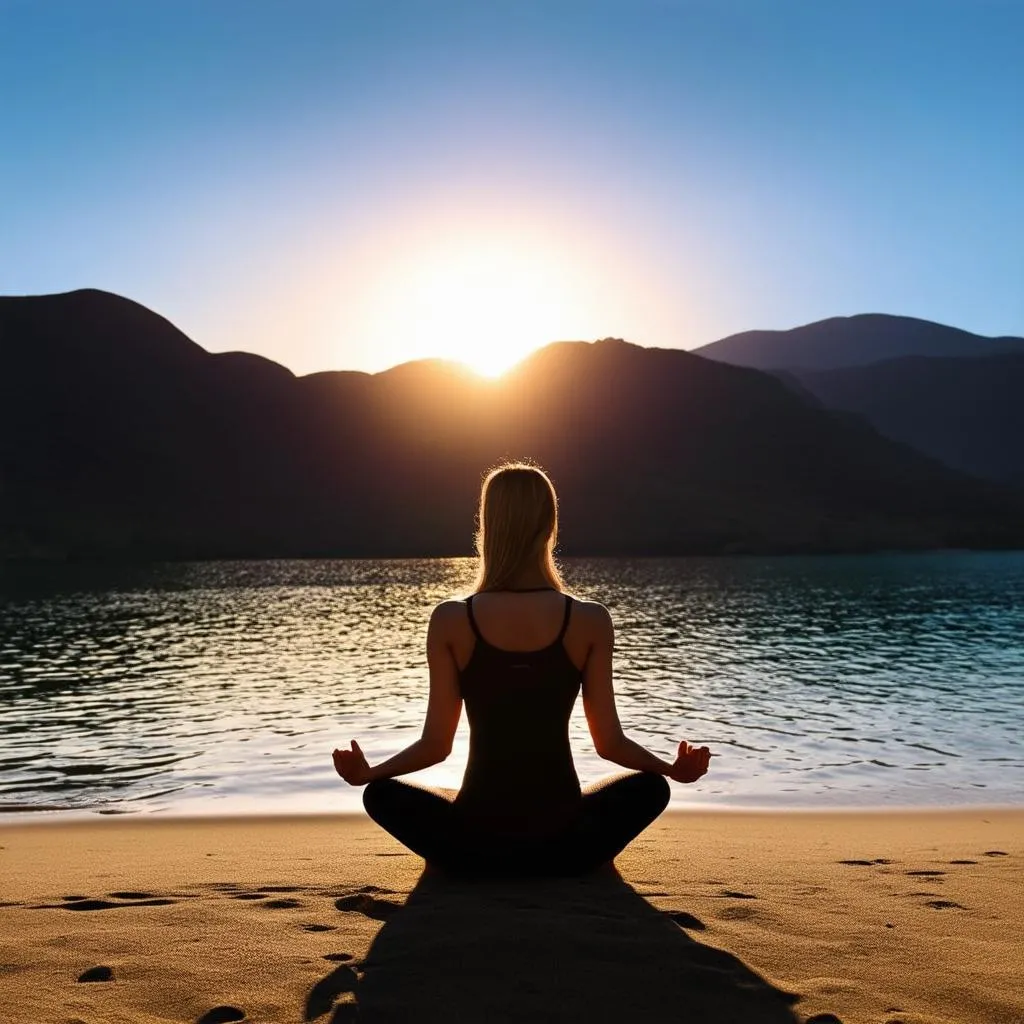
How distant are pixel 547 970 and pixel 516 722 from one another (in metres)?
1.30

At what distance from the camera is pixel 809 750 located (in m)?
16.5

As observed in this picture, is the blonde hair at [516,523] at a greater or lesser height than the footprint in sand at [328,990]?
greater

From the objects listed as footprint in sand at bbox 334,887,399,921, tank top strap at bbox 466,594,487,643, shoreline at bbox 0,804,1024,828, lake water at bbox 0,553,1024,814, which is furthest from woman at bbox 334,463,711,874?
lake water at bbox 0,553,1024,814

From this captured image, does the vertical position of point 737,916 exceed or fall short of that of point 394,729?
it exceeds it

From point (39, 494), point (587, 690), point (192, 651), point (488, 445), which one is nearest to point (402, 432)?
point (488, 445)

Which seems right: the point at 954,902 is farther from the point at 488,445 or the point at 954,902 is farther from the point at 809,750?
the point at 488,445

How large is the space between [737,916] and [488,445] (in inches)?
6345

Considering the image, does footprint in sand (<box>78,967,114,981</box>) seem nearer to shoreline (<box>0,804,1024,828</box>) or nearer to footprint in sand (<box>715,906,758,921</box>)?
footprint in sand (<box>715,906,758,921</box>)

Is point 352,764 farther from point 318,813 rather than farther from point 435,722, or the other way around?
point 318,813

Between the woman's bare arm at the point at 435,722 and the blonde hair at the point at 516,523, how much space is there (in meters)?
0.30

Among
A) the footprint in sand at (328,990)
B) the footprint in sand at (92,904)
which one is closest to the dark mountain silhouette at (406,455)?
the footprint in sand at (92,904)

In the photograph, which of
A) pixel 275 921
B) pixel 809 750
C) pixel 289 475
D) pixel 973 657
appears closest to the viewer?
pixel 275 921

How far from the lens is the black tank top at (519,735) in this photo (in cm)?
528

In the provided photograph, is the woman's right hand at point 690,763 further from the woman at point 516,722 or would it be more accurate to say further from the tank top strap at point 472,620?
the tank top strap at point 472,620
